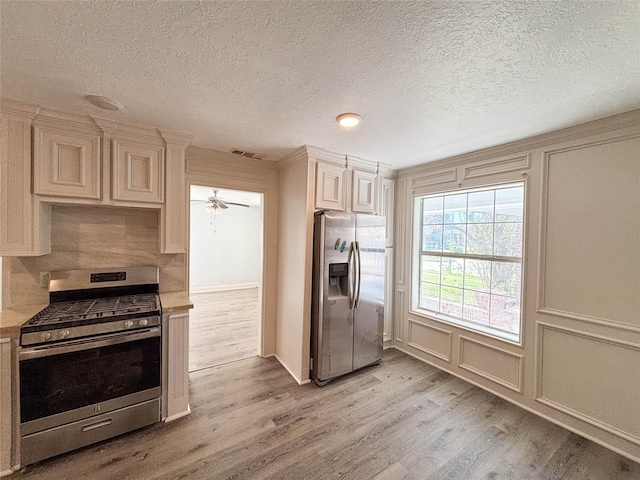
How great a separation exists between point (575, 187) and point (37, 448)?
14.4 feet

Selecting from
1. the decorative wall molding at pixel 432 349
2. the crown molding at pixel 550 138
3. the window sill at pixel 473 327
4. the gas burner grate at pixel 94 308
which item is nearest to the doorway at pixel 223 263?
the gas burner grate at pixel 94 308

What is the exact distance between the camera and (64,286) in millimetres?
2223

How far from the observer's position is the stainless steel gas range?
1718 mm

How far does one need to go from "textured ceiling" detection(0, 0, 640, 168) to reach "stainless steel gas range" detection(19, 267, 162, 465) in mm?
1507

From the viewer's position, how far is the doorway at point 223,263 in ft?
15.2

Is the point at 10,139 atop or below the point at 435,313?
atop

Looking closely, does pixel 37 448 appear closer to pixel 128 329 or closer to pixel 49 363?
pixel 49 363

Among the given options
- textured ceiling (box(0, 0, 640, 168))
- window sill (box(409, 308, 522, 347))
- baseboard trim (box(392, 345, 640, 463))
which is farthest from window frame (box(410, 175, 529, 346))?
textured ceiling (box(0, 0, 640, 168))

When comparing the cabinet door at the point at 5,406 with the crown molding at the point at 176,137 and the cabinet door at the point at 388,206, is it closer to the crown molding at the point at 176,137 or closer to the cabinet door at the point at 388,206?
the crown molding at the point at 176,137

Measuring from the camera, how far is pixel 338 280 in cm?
292

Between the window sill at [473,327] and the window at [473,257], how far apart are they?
10 mm

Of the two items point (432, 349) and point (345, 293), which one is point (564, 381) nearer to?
point (432, 349)

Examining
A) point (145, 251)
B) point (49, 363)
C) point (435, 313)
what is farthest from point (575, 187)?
point (49, 363)

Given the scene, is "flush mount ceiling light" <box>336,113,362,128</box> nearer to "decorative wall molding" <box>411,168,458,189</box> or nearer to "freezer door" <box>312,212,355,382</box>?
"freezer door" <box>312,212,355,382</box>
